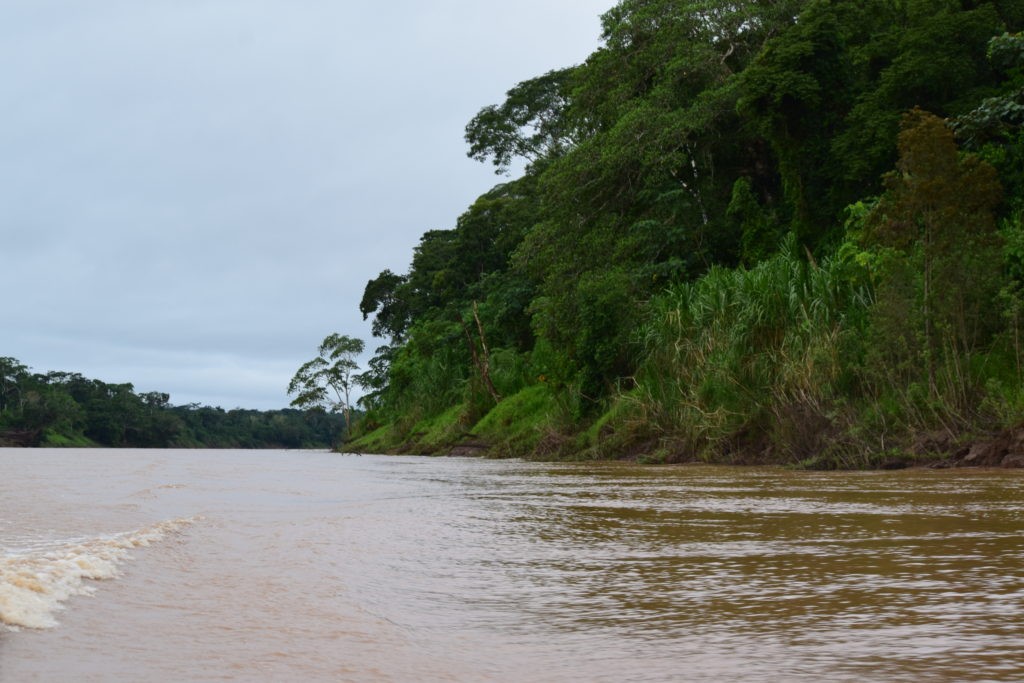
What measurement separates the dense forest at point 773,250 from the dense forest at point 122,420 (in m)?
46.7

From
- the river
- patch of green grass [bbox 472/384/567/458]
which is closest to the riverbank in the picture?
patch of green grass [bbox 472/384/567/458]

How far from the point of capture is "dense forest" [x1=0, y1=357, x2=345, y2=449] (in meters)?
80.6

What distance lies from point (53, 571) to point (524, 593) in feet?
5.91

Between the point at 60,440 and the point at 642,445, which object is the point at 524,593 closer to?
the point at 642,445

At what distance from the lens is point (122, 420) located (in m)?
90.6

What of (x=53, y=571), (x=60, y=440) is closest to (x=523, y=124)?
(x=53, y=571)

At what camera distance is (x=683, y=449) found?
51.9 ft

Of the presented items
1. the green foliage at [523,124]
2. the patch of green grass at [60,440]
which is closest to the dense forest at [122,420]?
the patch of green grass at [60,440]

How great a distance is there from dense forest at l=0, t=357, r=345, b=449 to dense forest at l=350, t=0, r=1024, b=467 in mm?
46669

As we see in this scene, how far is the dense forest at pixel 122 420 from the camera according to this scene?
80.6 m

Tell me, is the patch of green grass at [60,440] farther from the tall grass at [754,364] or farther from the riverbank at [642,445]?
the tall grass at [754,364]

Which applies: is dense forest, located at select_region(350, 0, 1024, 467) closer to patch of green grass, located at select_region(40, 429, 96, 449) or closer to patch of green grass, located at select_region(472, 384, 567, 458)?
patch of green grass, located at select_region(472, 384, 567, 458)

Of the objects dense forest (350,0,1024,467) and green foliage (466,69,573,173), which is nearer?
dense forest (350,0,1024,467)

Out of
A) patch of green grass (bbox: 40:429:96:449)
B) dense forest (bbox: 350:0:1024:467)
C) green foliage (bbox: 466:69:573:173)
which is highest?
green foliage (bbox: 466:69:573:173)
